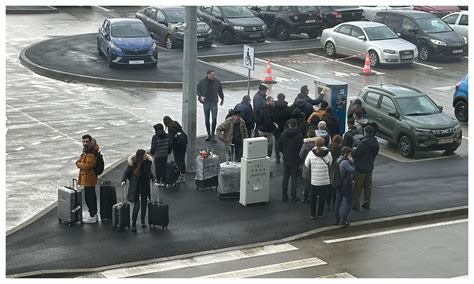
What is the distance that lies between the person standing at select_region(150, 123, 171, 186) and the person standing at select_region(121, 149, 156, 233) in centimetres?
214

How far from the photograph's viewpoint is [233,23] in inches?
1609

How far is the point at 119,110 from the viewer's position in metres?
29.8

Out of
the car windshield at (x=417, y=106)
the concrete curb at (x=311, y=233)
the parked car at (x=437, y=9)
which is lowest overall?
the parked car at (x=437, y=9)

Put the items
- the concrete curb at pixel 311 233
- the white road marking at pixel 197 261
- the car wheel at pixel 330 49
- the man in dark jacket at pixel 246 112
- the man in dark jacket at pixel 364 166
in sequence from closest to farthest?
the concrete curb at pixel 311 233, the white road marking at pixel 197 261, the man in dark jacket at pixel 364 166, the man in dark jacket at pixel 246 112, the car wheel at pixel 330 49

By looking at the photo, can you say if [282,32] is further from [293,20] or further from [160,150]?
[160,150]

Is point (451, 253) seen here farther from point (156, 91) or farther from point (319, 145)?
point (156, 91)

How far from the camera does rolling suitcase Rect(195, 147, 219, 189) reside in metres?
21.6

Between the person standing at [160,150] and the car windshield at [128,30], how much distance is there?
592 inches

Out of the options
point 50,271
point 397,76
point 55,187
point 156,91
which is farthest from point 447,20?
point 50,271

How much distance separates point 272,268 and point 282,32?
25.5 meters

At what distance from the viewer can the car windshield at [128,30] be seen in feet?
119

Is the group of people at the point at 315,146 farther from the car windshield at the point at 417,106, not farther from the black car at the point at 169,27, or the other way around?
the black car at the point at 169,27

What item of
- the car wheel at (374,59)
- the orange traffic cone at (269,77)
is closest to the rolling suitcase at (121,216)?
the orange traffic cone at (269,77)

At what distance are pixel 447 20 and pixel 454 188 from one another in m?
20.7
